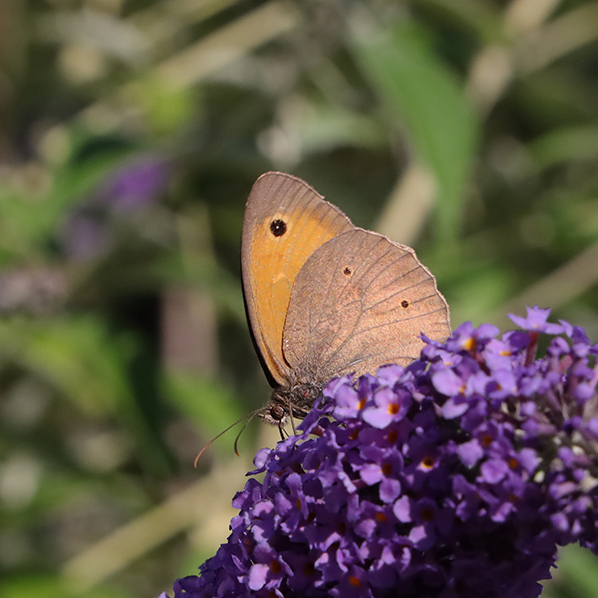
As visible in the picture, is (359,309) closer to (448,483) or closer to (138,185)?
(448,483)

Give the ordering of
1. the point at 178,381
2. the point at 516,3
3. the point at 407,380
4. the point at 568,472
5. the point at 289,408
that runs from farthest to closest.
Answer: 1. the point at 516,3
2. the point at 178,381
3. the point at 289,408
4. the point at 407,380
5. the point at 568,472

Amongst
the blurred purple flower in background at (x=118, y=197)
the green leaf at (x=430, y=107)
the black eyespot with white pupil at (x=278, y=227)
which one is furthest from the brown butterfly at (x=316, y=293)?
the blurred purple flower in background at (x=118, y=197)

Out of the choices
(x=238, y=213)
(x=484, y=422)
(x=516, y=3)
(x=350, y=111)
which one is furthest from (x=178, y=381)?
(x=516, y=3)

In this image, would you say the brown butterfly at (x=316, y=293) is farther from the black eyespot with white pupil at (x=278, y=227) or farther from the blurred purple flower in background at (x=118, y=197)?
the blurred purple flower in background at (x=118, y=197)

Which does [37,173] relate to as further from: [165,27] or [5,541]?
[5,541]

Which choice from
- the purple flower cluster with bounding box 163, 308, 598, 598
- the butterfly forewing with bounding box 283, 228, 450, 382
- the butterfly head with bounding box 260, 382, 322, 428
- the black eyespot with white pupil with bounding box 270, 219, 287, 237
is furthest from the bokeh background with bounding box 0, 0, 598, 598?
the purple flower cluster with bounding box 163, 308, 598, 598

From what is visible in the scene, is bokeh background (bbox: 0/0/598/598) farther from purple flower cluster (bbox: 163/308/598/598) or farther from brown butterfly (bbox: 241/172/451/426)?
purple flower cluster (bbox: 163/308/598/598)
